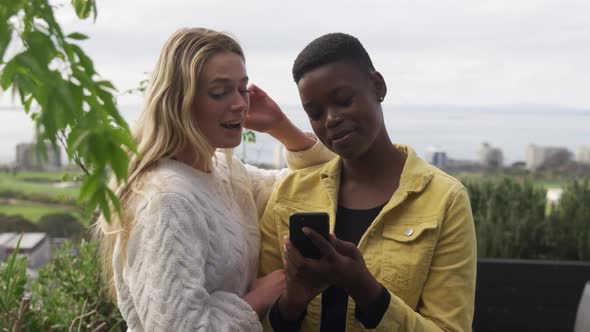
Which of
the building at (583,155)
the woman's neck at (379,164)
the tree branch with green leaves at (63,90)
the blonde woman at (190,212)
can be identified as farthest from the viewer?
the building at (583,155)

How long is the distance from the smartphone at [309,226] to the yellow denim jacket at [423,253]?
0.21 m

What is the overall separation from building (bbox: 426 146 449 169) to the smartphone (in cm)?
413

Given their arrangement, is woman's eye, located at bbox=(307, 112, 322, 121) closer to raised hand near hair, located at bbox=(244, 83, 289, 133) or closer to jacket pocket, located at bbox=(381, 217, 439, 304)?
jacket pocket, located at bbox=(381, 217, 439, 304)

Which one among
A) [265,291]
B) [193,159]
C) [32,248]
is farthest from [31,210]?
[265,291]

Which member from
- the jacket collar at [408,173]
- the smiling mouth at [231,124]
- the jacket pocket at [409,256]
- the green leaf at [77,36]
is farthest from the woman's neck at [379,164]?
the green leaf at [77,36]

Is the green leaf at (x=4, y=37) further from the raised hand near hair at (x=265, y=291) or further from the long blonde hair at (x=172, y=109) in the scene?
the raised hand near hair at (x=265, y=291)

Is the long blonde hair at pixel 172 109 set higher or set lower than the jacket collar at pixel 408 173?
higher

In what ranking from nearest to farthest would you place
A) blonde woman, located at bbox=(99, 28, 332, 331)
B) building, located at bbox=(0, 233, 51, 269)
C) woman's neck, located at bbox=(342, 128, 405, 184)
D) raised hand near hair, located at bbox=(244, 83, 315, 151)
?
blonde woman, located at bbox=(99, 28, 332, 331), woman's neck, located at bbox=(342, 128, 405, 184), raised hand near hair, located at bbox=(244, 83, 315, 151), building, located at bbox=(0, 233, 51, 269)

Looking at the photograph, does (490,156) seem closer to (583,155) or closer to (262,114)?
(583,155)

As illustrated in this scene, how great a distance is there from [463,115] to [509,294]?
1675 millimetres

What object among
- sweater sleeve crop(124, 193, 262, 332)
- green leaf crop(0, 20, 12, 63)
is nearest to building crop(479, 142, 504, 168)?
sweater sleeve crop(124, 193, 262, 332)

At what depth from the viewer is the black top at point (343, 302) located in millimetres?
1577

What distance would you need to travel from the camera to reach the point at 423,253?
1677 millimetres

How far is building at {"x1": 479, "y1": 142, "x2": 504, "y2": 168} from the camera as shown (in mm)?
6445
